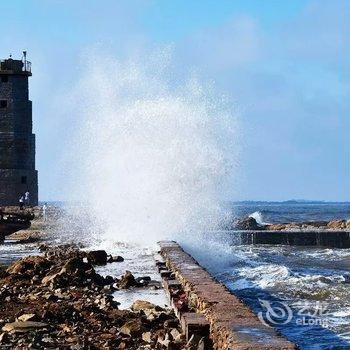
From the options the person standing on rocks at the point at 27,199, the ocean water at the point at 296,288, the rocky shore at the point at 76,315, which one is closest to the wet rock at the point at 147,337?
the rocky shore at the point at 76,315

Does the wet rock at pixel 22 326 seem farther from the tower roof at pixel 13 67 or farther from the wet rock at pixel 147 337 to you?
the tower roof at pixel 13 67

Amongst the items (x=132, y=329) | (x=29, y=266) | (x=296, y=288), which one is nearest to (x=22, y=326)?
(x=132, y=329)

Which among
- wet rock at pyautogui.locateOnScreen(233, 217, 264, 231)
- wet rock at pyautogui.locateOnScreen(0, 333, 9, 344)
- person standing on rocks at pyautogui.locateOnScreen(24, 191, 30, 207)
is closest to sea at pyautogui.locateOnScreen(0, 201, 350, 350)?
wet rock at pyautogui.locateOnScreen(0, 333, 9, 344)

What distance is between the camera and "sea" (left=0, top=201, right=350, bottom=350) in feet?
24.5

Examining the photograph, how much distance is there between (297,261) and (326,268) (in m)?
1.65

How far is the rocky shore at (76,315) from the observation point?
559 cm

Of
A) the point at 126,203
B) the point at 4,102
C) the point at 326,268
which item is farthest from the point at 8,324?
the point at 4,102

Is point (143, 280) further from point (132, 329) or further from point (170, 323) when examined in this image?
point (132, 329)

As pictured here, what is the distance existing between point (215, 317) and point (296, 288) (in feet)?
18.0

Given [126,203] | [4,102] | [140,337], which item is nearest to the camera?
[140,337]

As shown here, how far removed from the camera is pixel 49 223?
91.6 ft

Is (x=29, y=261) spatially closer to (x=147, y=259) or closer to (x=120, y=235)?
(x=147, y=259)

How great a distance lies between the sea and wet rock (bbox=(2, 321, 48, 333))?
2066 millimetres

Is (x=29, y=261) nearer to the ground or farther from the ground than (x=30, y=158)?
nearer to the ground
